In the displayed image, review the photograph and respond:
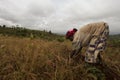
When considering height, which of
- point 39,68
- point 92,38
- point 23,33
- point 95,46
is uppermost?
point 92,38

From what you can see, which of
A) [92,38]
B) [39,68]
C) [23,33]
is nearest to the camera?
[39,68]

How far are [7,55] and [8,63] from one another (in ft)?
1.16

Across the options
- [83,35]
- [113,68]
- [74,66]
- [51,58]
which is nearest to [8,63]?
[51,58]

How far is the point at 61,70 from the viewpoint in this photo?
3.21m

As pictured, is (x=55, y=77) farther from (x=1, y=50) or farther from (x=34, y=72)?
(x=1, y=50)

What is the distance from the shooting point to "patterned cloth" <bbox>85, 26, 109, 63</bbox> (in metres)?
3.43

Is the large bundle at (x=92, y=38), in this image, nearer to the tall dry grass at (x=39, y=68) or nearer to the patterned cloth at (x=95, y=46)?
the patterned cloth at (x=95, y=46)

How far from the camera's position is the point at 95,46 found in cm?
346

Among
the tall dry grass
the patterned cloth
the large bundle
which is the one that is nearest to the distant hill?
the tall dry grass

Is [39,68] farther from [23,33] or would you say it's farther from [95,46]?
[23,33]

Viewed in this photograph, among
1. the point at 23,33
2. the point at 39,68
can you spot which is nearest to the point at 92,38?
the point at 39,68

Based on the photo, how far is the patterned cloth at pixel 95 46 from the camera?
11.2 ft

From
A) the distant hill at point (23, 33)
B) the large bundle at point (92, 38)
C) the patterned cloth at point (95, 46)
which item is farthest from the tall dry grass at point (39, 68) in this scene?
the distant hill at point (23, 33)

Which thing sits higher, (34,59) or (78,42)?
(78,42)
